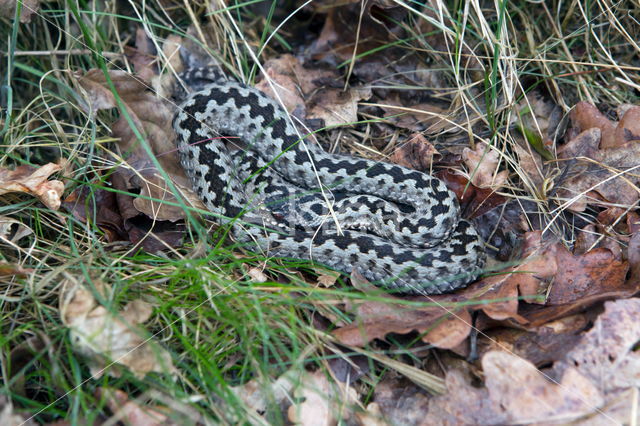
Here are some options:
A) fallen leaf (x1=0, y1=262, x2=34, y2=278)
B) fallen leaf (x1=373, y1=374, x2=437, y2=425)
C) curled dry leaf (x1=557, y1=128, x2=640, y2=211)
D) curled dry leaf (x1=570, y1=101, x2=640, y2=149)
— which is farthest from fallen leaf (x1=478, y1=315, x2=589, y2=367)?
fallen leaf (x1=0, y1=262, x2=34, y2=278)

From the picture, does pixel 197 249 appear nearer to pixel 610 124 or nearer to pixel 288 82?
pixel 288 82

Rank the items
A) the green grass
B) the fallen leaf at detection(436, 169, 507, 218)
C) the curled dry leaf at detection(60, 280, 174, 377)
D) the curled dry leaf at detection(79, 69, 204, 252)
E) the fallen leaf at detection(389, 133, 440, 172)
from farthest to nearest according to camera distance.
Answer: the fallen leaf at detection(389, 133, 440, 172) → the fallen leaf at detection(436, 169, 507, 218) → the curled dry leaf at detection(79, 69, 204, 252) → the green grass → the curled dry leaf at detection(60, 280, 174, 377)

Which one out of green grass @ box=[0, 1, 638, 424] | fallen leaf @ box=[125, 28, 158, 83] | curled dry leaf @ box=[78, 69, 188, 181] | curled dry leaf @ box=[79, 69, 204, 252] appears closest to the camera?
green grass @ box=[0, 1, 638, 424]

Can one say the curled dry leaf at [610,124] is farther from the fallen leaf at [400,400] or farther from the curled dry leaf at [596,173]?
the fallen leaf at [400,400]

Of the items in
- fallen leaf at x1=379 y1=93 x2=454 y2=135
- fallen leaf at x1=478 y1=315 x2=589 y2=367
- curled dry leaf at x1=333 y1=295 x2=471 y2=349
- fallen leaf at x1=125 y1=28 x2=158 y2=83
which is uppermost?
fallen leaf at x1=125 y1=28 x2=158 y2=83

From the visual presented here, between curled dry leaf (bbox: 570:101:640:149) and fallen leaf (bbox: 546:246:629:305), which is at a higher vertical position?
curled dry leaf (bbox: 570:101:640:149)

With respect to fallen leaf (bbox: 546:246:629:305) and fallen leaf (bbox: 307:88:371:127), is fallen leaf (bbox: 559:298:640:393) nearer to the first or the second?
fallen leaf (bbox: 546:246:629:305)

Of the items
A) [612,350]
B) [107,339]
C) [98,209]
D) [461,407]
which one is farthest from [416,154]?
[107,339]

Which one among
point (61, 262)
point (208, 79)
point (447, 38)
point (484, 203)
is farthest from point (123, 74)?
point (484, 203)
